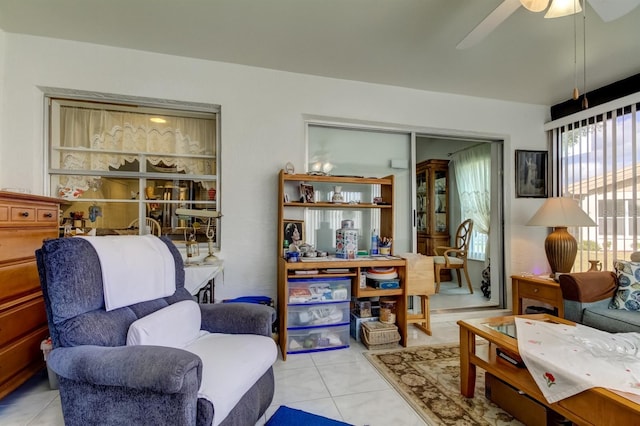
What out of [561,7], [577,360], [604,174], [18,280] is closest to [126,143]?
[18,280]

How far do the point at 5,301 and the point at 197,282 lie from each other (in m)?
1.03

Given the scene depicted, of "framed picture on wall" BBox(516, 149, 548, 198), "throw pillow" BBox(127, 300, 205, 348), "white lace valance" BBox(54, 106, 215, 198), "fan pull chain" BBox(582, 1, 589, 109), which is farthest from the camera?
"framed picture on wall" BBox(516, 149, 548, 198)

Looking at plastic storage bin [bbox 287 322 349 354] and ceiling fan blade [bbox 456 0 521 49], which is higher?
ceiling fan blade [bbox 456 0 521 49]

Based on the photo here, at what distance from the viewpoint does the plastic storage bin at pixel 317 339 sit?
2441mm

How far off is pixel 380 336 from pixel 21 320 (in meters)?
2.48

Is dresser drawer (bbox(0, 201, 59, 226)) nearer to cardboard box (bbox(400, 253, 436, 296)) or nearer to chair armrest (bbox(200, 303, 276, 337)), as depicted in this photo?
chair armrest (bbox(200, 303, 276, 337))

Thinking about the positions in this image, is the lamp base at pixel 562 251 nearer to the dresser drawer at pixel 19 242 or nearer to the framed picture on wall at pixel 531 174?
the framed picture on wall at pixel 531 174

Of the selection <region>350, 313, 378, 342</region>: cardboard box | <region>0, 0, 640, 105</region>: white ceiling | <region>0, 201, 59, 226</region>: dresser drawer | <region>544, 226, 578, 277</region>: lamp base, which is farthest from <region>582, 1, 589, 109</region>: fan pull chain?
<region>0, 201, 59, 226</region>: dresser drawer

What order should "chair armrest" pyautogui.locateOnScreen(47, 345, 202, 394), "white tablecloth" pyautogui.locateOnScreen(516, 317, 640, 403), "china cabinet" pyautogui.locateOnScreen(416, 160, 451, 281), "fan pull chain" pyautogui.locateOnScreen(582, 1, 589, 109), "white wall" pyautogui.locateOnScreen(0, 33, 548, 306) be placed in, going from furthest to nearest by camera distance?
"china cabinet" pyautogui.locateOnScreen(416, 160, 451, 281), "white wall" pyautogui.locateOnScreen(0, 33, 548, 306), "fan pull chain" pyautogui.locateOnScreen(582, 1, 589, 109), "white tablecloth" pyautogui.locateOnScreen(516, 317, 640, 403), "chair armrest" pyautogui.locateOnScreen(47, 345, 202, 394)

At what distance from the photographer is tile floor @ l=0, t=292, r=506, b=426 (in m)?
1.62

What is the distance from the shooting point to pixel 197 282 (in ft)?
7.36

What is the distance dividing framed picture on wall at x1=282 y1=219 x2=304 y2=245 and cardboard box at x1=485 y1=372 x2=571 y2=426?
5.78ft

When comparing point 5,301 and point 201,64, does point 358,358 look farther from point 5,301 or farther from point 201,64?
point 201,64

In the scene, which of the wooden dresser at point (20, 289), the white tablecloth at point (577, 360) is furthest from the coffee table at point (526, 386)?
the wooden dresser at point (20, 289)
